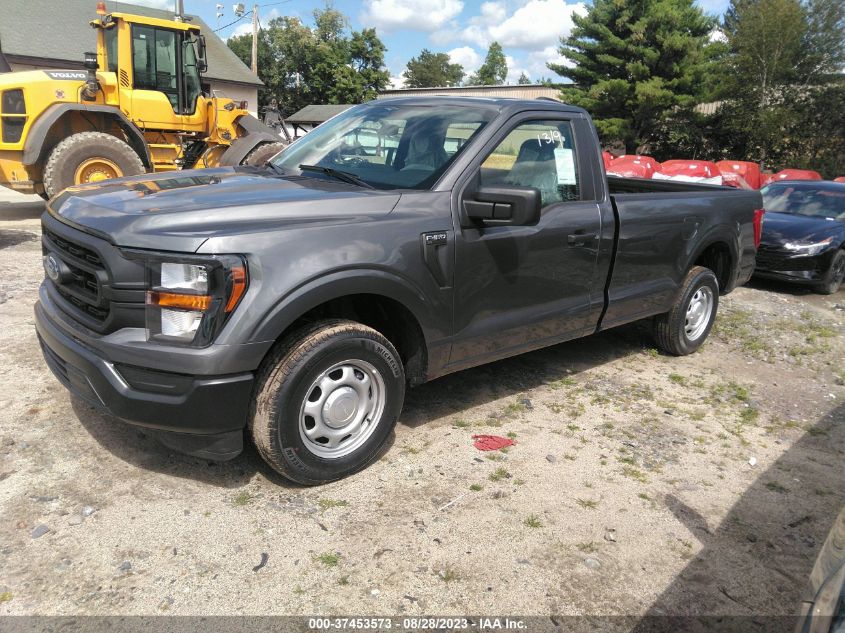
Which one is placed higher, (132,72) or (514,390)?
(132,72)

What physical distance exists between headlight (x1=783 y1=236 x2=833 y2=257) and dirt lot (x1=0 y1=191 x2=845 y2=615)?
5.20 metres

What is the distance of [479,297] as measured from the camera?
369cm

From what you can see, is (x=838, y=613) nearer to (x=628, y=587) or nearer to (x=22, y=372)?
(x=628, y=587)

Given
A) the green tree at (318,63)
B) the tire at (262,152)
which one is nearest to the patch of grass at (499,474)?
the tire at (262,152)

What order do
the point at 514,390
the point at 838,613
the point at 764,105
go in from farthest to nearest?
1. the point at 764,105
2. the point at 514,390
3. the point at 838,613

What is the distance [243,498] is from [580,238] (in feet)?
8.56

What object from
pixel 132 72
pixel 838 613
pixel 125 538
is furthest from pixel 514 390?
pixel 132 72

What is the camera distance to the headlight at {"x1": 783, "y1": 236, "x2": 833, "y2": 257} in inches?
358

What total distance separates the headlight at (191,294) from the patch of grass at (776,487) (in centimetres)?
310

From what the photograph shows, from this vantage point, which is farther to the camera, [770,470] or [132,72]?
[132,72]

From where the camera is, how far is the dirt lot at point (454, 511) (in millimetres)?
2607

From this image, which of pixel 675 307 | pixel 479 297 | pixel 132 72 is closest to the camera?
pixel 479 297

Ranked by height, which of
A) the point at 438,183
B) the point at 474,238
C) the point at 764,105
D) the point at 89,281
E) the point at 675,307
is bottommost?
the point at 675,307

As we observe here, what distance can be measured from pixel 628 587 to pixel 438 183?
221cm
